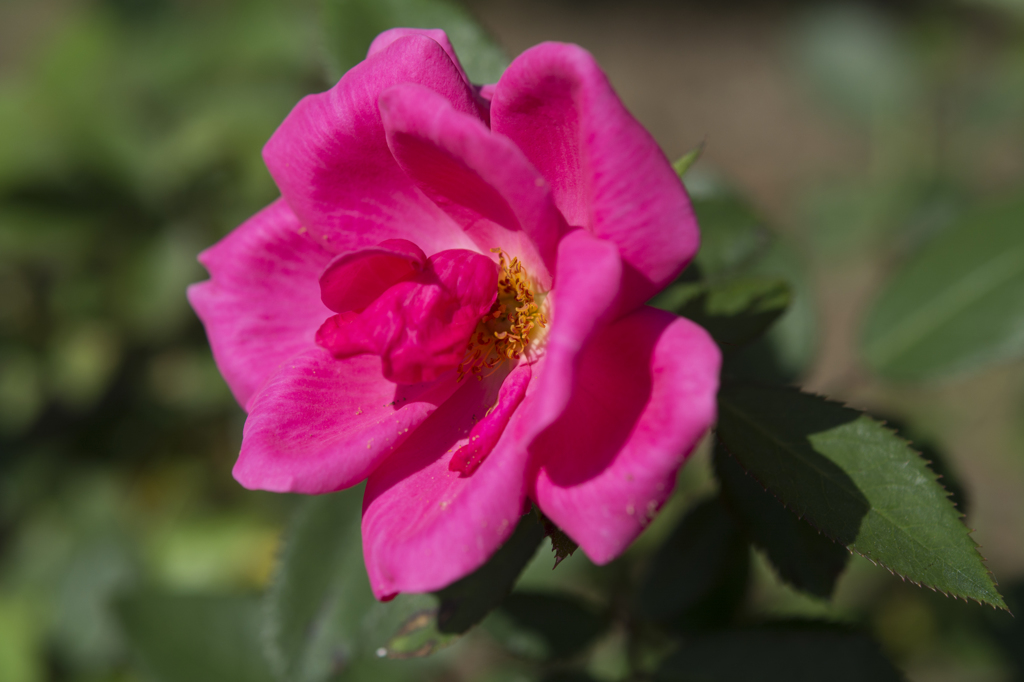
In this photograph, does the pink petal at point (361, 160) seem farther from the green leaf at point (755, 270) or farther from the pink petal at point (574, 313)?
the green leaf at point (755, 270)

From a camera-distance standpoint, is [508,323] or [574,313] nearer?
[574,313]

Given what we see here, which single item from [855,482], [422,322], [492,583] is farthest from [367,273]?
[855,482]

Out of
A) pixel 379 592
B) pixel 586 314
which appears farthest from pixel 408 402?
pixel 586 314

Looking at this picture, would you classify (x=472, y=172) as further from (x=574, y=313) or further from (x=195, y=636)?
(x=195, y=636)

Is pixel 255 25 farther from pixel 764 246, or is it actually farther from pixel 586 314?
pixel 586 314

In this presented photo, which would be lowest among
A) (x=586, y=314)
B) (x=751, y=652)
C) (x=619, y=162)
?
(x=751, y=652)

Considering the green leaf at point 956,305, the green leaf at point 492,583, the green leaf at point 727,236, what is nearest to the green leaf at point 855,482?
the green leaf at point 492,583
